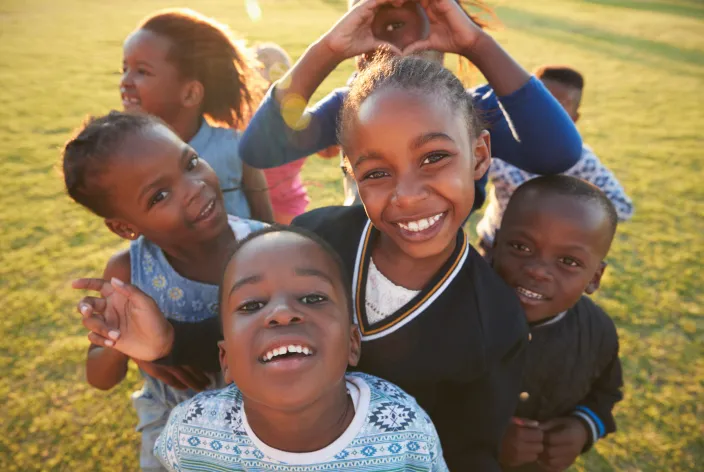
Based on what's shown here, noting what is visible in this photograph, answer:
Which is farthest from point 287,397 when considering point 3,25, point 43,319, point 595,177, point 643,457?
point 3,25

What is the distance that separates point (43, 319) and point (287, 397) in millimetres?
3007

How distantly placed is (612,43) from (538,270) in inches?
557

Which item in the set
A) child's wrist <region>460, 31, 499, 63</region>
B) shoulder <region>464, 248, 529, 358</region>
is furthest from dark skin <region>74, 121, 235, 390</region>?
child's wrist <region>460, 31, 499, 63</region>

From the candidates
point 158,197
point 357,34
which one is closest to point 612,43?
point 357,34

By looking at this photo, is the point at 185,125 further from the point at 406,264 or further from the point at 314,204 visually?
the point at 314,204

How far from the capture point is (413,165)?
119 centimetres

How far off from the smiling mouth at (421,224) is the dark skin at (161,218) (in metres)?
0.57

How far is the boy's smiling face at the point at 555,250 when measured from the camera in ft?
5.31

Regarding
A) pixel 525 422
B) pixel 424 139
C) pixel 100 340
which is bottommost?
pixel 525 422

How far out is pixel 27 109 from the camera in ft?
25.0

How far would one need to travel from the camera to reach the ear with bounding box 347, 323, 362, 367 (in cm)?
132

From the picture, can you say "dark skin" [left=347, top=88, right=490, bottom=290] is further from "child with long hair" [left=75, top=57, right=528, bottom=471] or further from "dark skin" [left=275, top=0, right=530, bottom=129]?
"dark skin" [left=275, top=0, right=530, bottom=129]

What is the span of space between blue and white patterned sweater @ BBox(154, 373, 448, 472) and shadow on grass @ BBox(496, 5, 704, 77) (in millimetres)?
12253

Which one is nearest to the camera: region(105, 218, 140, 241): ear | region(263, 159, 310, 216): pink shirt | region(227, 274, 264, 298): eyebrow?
region(227, 274, 264, 298): eyebrow
